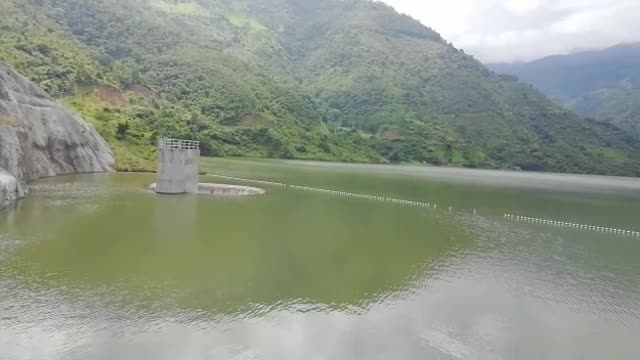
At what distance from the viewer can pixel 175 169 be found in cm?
4862

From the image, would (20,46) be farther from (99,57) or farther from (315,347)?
(315,347)

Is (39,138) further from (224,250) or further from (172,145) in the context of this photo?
(224,250)

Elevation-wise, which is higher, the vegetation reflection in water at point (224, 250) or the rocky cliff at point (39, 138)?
the rocky cliff at point (39, 138)

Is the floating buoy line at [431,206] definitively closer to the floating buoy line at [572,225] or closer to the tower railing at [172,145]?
the floating buoy line at [572,225]

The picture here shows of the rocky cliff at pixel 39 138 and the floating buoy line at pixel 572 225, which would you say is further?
the floating buoy line at pixel 572 225

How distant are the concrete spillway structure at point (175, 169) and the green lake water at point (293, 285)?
3979mm

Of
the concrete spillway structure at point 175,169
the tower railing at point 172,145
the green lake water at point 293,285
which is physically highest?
the tower railing at point 172,145

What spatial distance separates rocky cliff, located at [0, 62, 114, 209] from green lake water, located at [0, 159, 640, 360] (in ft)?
16.3

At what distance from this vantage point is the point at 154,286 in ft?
69.4

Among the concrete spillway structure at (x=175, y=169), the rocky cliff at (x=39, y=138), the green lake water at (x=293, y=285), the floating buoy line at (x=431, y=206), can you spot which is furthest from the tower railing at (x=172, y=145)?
the floating buoy line at (x=431, y=206)

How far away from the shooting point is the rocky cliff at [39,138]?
44.1m

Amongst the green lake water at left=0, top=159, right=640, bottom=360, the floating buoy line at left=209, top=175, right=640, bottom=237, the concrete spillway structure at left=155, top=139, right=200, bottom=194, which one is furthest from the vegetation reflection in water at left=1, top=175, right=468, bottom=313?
the floating buoy line at left=209, top=175, right=640, bottom=237

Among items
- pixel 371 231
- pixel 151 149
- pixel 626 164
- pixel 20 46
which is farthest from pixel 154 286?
pixel 626 164

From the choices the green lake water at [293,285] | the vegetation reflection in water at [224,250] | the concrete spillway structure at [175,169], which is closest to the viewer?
the green lake water at [293,285]
